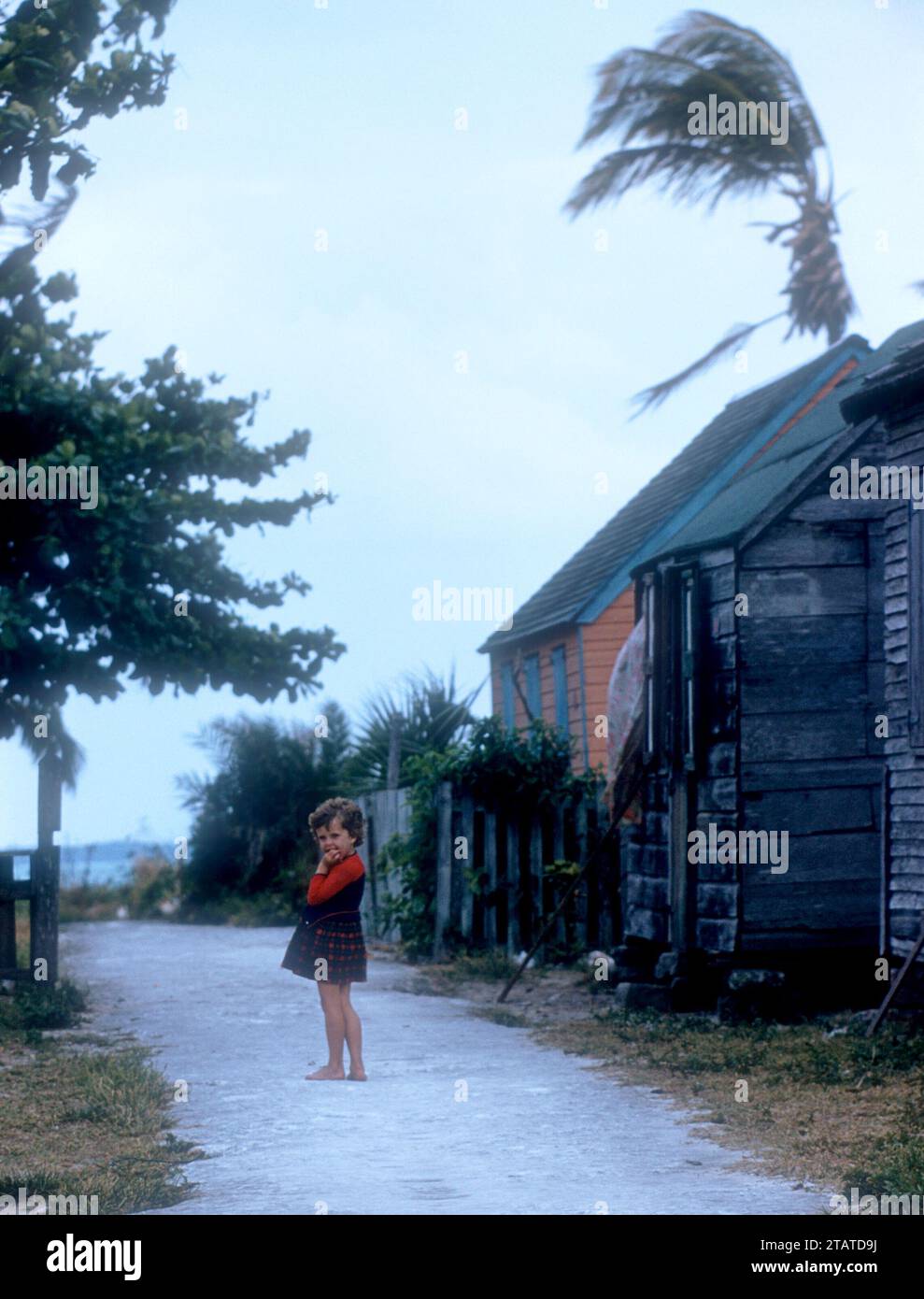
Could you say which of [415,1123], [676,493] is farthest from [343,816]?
[676,493]

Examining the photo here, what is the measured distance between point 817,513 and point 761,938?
3244mm

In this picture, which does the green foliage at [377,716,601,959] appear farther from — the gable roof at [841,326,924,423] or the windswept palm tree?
the windswept palm tree

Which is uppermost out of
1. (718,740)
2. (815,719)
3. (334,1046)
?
(815,719)

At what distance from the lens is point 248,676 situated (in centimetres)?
1809

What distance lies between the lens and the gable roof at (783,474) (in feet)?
40.2

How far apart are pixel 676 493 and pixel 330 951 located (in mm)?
15142

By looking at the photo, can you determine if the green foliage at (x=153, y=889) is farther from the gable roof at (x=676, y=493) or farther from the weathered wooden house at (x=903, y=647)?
the weathered wooden house at (x=903, y=647)

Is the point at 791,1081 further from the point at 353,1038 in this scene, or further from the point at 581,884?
the point at 581,884

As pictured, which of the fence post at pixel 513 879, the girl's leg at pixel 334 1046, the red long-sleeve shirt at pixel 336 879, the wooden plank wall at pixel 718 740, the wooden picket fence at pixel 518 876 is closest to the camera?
the red long-sleeve shirt at pixel 336 879

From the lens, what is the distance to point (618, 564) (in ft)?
73.8

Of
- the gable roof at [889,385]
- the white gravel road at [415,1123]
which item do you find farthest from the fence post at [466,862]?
the gable roof at [889,385]

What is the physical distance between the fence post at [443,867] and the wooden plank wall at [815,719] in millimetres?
4675
